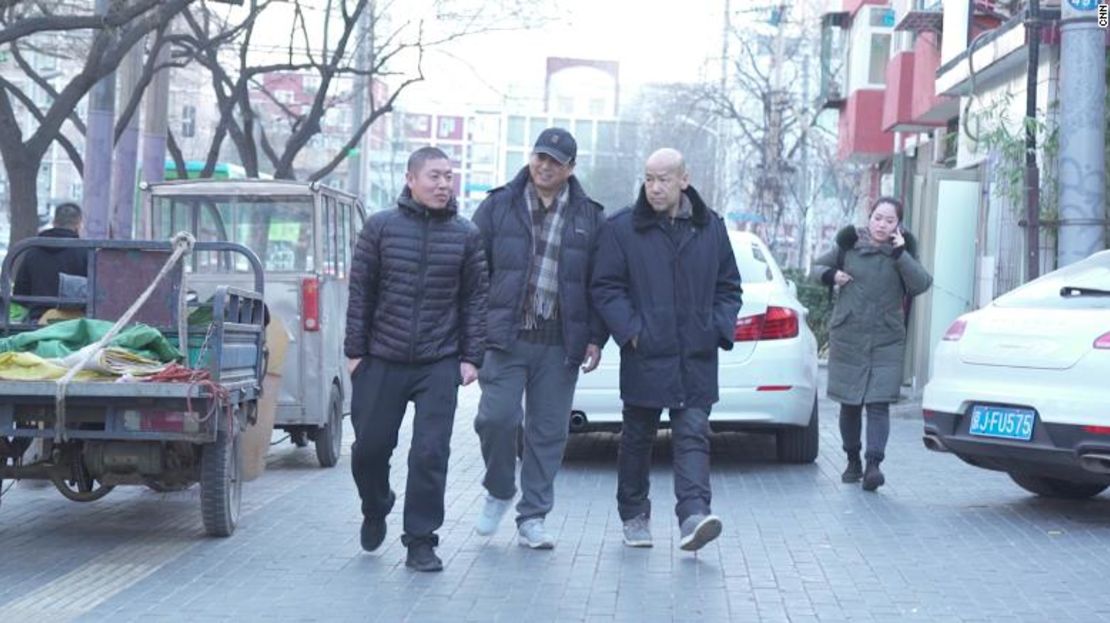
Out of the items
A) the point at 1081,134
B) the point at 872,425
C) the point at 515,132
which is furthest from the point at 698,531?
the point at 515,132

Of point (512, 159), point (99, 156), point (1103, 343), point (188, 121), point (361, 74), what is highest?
point (361, 74)

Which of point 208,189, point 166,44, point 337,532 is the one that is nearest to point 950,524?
point 337,532

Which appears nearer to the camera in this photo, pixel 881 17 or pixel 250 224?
pixel 250 224

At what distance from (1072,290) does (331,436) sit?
526cm

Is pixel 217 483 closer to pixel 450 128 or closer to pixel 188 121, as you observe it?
pixel 188 121

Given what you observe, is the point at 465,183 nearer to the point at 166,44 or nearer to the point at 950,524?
the point at 166,44

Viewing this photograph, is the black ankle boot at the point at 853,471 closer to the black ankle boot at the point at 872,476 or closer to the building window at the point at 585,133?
the black ankle boot at the point at 872,476

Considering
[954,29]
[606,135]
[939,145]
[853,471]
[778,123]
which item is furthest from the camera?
[606,135]

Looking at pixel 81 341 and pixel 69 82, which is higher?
pixel 69 82

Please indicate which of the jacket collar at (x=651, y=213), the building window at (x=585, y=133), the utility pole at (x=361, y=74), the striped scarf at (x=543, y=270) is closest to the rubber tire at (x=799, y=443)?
the jacket collar at (x=651, y=213)

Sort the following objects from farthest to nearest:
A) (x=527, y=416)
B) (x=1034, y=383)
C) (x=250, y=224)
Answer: (x=250, y=224) → (x=1034, y=383) → (x=527, y=416)

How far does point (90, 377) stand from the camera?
887cm

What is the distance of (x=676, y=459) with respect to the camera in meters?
8.95

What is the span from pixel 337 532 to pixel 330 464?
3.72m
